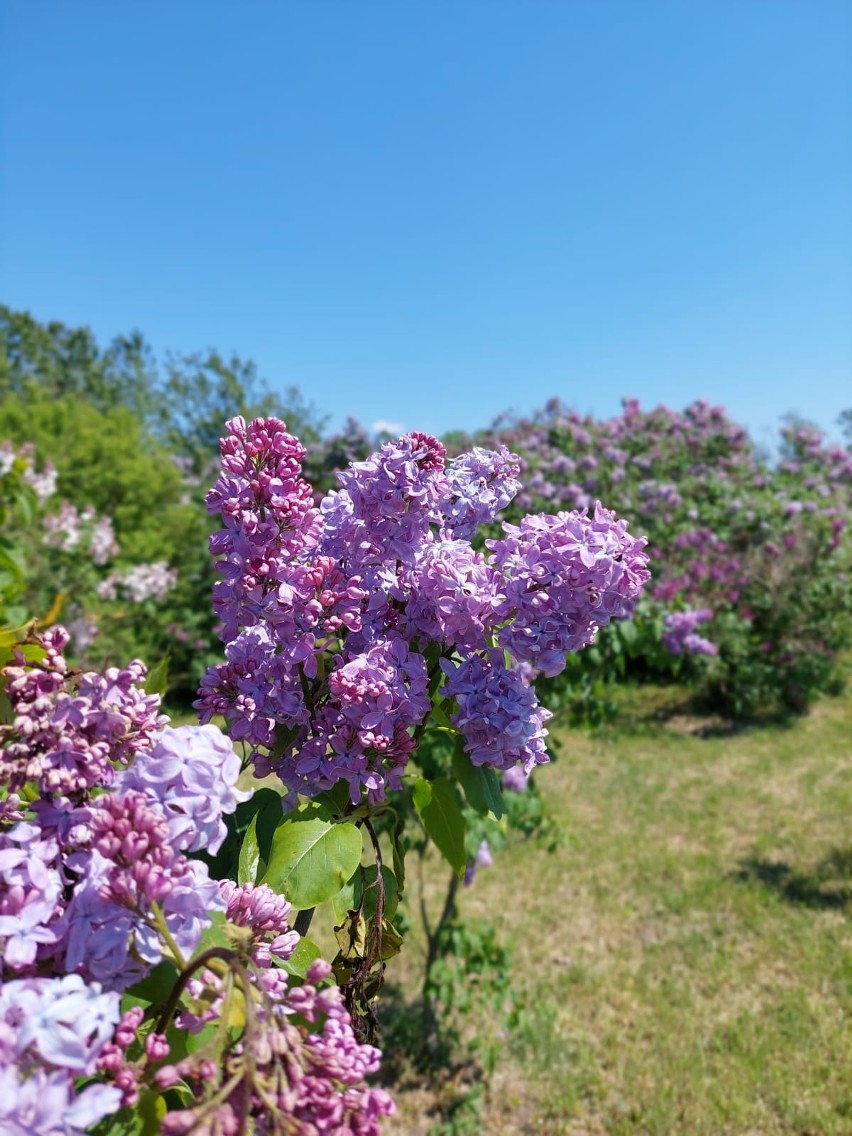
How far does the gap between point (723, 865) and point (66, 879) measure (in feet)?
18.4

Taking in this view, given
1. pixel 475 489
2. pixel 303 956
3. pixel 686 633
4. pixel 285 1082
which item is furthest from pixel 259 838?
pixel 686 633

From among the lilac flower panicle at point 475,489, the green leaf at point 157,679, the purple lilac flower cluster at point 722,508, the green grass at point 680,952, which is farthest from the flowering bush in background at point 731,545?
the green leaf at point 157,679

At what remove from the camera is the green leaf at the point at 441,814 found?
1.04 metres

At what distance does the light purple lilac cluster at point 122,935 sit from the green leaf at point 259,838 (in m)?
0.15

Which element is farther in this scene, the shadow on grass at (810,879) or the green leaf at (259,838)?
the shadow on grass at (810,879)

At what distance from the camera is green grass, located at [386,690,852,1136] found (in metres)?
3.43

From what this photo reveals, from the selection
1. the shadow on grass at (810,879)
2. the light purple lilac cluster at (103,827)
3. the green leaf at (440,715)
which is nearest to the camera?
the light purple lilac cluster at (103,827)

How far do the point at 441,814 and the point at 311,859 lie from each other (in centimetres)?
27

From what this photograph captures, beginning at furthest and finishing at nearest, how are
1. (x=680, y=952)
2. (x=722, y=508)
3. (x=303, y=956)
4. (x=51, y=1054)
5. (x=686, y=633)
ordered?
1. (x=722, y=508)
2. (x=686, y=633)
3. (x=680, y=952)
4. (x=303, y=956)
5. (x=51, y=1054)

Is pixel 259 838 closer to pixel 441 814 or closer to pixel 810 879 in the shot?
pixel 441 814

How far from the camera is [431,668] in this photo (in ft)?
3.41

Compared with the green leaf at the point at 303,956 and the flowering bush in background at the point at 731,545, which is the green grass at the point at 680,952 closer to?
the flowering bush in background at the point at 731,545

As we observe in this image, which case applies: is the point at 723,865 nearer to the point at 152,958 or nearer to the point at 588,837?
the point at 588,837

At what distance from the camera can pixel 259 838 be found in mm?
922
